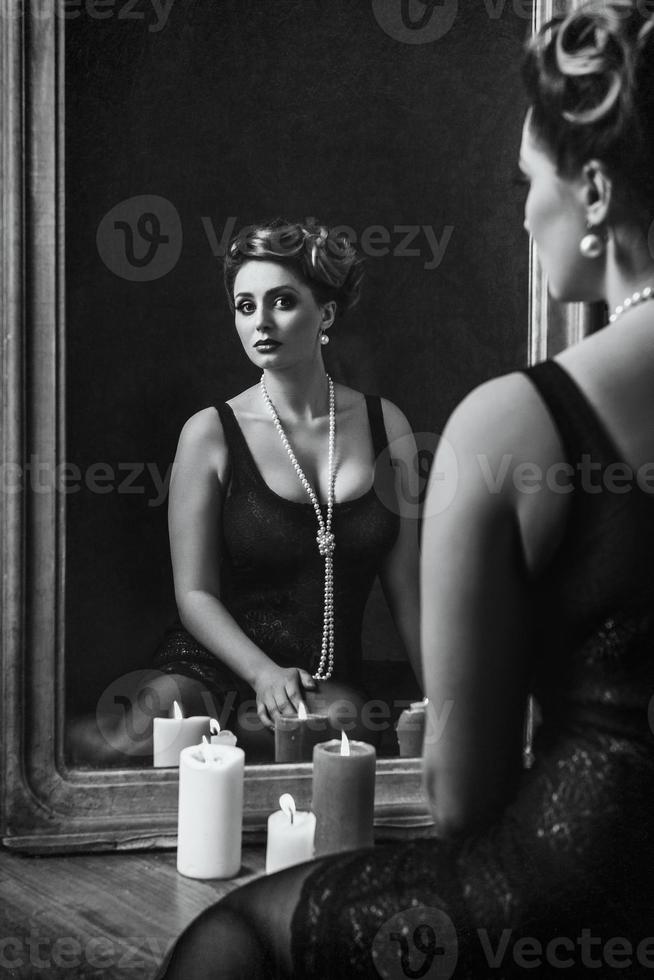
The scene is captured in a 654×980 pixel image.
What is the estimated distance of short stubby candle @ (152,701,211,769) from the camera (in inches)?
40.3

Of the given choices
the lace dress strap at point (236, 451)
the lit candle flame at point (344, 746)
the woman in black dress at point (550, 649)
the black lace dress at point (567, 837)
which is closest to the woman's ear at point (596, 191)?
the woman in black dress at point (550, 649)

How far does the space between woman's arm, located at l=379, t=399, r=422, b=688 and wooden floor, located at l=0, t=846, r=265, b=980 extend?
0.95 feet

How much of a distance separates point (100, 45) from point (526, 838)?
0.87 m

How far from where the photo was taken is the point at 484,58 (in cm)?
106

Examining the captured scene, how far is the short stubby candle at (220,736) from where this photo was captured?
3.35ft

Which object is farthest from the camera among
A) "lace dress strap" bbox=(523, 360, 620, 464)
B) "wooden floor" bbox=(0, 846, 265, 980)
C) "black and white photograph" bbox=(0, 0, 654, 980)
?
"black and white photograph" bbox=(0, 0, 654, 980)

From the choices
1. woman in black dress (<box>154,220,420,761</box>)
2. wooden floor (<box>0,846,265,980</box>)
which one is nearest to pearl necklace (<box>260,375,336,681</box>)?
woman in black dress (<box>154,220,420,761</box>)

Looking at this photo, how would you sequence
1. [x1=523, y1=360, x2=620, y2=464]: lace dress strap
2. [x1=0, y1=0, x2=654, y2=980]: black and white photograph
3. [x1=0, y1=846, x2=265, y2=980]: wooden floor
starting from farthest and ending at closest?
[x1=0, y1=0, x2=654, y2=980]: black and white photograph
[x1=0, y1=846, x2=265, y2=980]: wooden floor
[x1=523, y1=360, x2=620, y2=464]: lace dress strap

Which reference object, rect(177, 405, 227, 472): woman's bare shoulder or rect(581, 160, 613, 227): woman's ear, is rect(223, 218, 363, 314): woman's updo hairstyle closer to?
rect(177, 405, 227, 472): woman's bare shoulder

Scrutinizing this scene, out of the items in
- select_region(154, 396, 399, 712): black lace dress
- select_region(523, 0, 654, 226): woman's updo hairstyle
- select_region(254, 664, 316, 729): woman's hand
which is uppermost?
select_region(523, 0, 654, 226): woman's updo hairstyle

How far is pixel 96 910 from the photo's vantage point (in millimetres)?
908

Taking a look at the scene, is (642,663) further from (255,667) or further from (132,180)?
→ (132,180)

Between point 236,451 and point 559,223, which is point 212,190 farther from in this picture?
point 559,223

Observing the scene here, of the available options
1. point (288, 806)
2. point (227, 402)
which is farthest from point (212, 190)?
point (288, 806)
